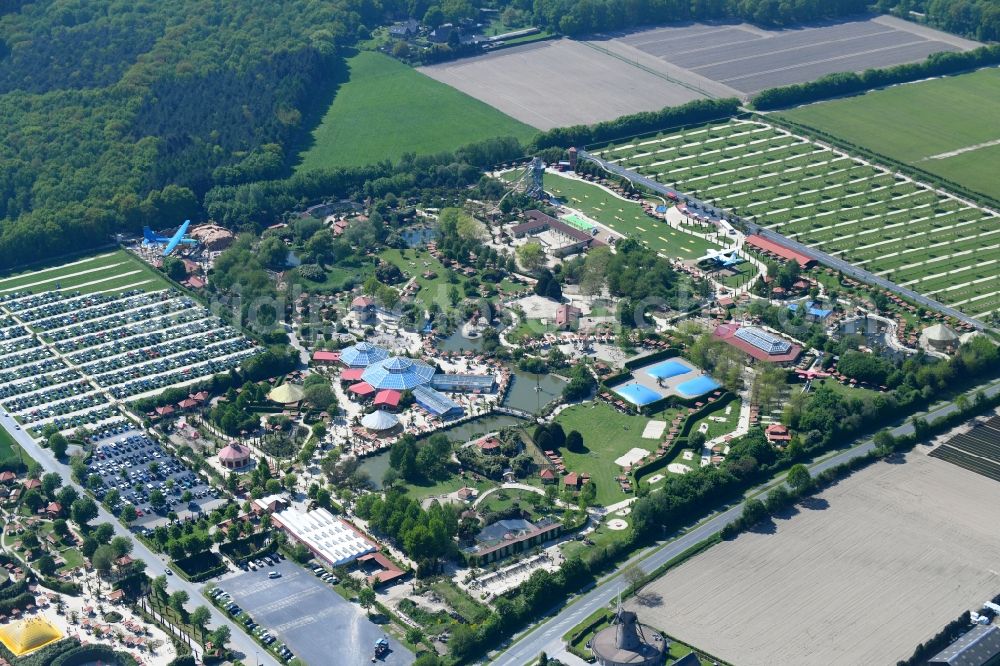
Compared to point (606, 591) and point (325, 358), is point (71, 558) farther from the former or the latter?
Result: point (606, 591)

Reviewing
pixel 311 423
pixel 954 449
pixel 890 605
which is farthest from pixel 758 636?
pixel 311 423

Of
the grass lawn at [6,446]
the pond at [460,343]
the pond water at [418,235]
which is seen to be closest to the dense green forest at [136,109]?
the pond water at [418,235]

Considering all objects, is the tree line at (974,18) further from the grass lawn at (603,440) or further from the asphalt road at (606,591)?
the grass lawn at (603,440)

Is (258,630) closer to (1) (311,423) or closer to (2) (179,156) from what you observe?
(1) (311,423)

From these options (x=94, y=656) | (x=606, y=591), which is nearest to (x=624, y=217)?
(x=606, y=591)

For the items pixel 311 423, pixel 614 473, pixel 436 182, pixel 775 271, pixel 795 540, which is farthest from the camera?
pixel 436 182
